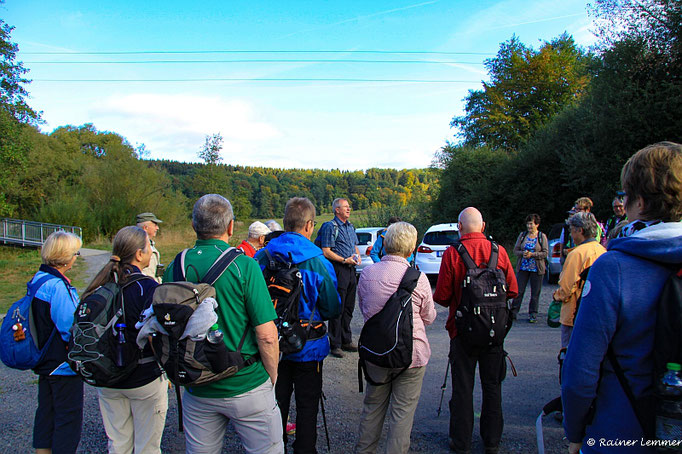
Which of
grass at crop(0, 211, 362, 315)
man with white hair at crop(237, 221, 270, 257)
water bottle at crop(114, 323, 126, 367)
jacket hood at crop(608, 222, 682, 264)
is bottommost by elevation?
grass at crop(0, 211, 362, 315)

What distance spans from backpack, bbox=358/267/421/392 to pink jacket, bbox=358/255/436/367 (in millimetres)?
53

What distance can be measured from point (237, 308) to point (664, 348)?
1874 mm

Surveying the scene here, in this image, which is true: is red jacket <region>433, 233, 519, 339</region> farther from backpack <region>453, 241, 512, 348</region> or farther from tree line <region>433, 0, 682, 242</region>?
tree line <region>433, 0, 682, 242</region>

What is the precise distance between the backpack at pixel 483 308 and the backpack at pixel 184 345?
1804 mm

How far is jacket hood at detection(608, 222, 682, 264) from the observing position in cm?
137

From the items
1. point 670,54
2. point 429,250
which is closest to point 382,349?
point 429,250

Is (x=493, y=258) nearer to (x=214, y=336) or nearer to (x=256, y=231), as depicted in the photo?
(x=214, y=336)

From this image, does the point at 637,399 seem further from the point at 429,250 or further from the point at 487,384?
the point at 429,250

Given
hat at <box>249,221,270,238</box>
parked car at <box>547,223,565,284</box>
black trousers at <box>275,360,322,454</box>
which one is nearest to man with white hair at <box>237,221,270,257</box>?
hat at <box>249,221,270,238</box>

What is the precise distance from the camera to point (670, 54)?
1177cm

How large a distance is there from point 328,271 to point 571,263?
7.43ft

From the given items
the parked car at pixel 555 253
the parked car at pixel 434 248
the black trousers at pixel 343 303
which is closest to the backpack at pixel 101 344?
the black trousers at pixel 343 303

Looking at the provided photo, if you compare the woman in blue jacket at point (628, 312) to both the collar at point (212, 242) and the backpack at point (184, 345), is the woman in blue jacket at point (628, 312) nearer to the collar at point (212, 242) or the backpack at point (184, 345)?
the backpack at point (184, 345)

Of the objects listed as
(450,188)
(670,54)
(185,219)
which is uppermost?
(670,54)
